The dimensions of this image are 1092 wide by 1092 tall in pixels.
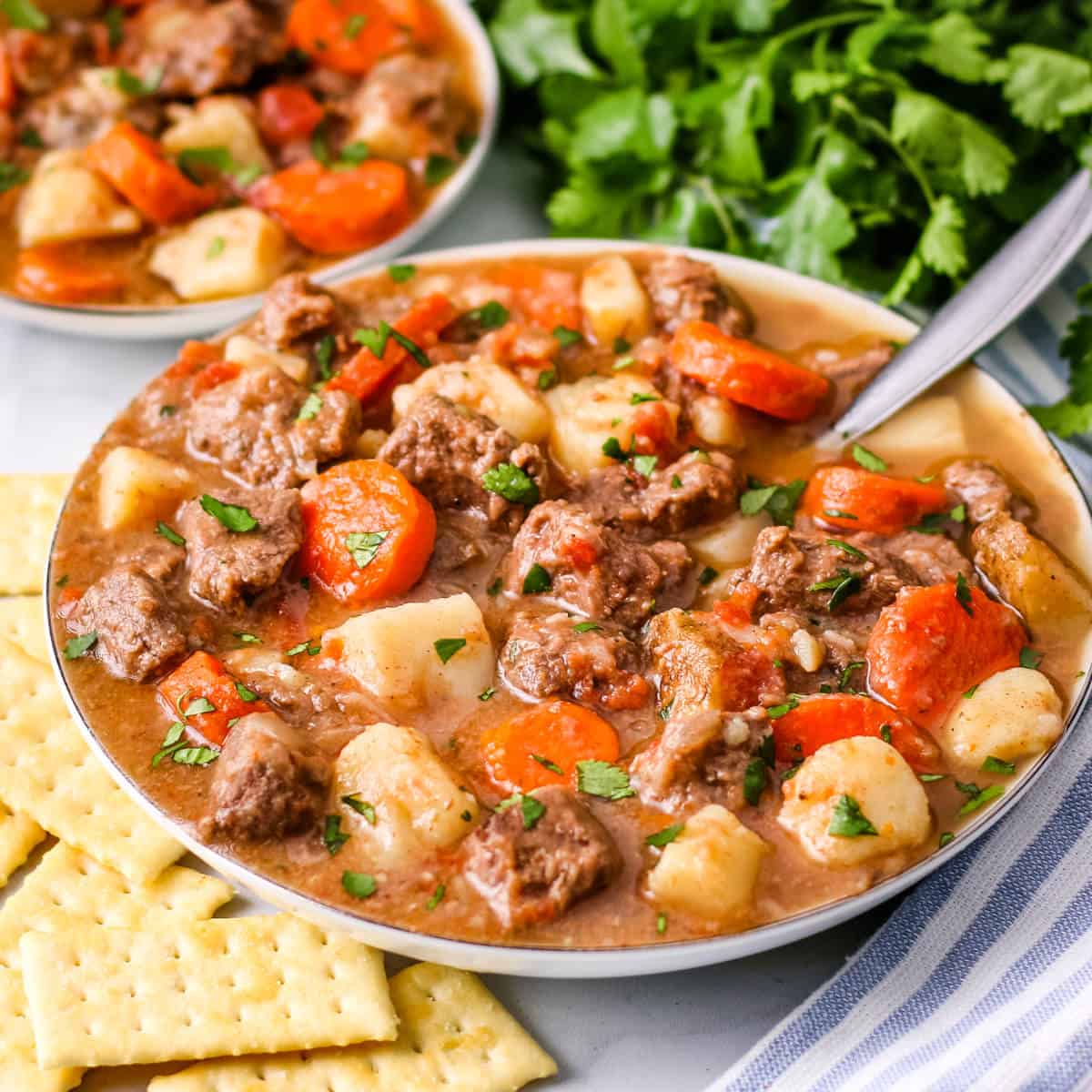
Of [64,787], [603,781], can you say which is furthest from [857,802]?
[64,787]

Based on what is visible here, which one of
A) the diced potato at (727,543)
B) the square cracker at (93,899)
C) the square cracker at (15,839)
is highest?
the diced potato at (727,543)

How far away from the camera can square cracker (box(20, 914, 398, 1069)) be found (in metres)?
3.36

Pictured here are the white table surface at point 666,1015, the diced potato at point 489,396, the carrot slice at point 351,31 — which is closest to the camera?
the white table surface at point 666,1015

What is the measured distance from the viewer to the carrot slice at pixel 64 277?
529cm

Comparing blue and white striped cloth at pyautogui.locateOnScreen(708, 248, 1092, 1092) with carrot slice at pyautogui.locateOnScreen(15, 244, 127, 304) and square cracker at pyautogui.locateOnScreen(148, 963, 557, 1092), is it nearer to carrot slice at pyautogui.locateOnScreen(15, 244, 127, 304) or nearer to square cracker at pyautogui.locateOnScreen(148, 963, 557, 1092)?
square cracker at pyautogui.locateOnScreen(148, 963, 557, 1092)

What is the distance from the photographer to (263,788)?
10.9 ft

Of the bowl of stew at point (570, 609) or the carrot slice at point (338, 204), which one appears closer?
the bowl of stew at point (570, 609)

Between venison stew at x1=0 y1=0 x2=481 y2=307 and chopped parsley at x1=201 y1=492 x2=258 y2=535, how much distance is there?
1.52 meters

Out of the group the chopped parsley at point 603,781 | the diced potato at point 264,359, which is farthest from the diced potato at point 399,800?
the diced potato at point 264,359

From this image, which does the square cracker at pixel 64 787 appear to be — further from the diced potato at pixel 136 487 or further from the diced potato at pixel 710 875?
the diced potato at pixel 710 875

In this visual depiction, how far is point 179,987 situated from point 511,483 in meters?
1.64

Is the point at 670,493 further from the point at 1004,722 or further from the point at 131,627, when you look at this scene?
the point at 131,627

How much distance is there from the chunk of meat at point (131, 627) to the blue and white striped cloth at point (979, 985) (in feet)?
5.89

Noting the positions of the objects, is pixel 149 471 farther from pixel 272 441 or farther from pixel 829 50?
pixel 829 50
